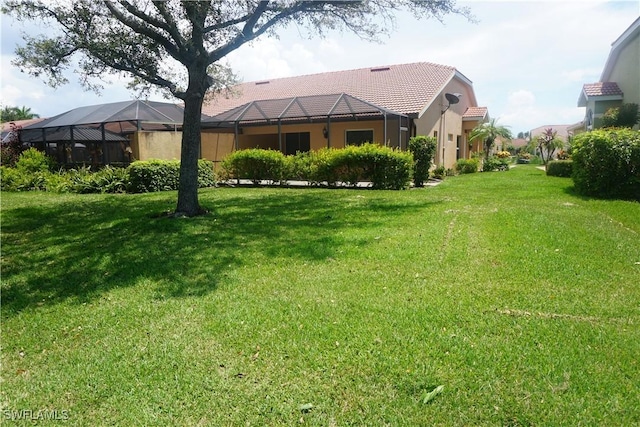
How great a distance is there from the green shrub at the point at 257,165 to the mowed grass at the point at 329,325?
29.5ft

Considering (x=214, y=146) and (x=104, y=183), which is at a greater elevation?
(x=214, y=146)

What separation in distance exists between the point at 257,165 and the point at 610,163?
11488mm

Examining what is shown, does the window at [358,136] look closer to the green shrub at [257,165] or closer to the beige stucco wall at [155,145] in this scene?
the green shrub at [257,165]

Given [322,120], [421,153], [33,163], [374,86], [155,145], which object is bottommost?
[33,163]

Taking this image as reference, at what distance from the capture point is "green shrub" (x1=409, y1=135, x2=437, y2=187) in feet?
51.3

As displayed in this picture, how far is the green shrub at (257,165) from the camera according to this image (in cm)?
1625

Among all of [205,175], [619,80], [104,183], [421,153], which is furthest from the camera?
[619,80]

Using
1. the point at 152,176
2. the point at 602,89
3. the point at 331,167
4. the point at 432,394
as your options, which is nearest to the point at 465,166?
the point at 602,89

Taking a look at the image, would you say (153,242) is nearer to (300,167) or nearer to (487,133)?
(300,167)

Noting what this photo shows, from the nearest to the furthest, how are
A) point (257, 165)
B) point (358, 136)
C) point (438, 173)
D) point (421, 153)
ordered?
point (421, 153) < point (257, 165) < point (438, 173) < point (358, 136)

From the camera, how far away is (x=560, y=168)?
1834cm

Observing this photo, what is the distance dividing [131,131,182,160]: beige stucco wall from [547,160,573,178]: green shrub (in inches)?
668

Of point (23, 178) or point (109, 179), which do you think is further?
point (23, 178)

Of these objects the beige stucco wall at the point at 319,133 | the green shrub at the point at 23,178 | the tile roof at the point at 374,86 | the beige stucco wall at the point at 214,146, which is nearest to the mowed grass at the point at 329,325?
the green shrub at the point at 23,178
